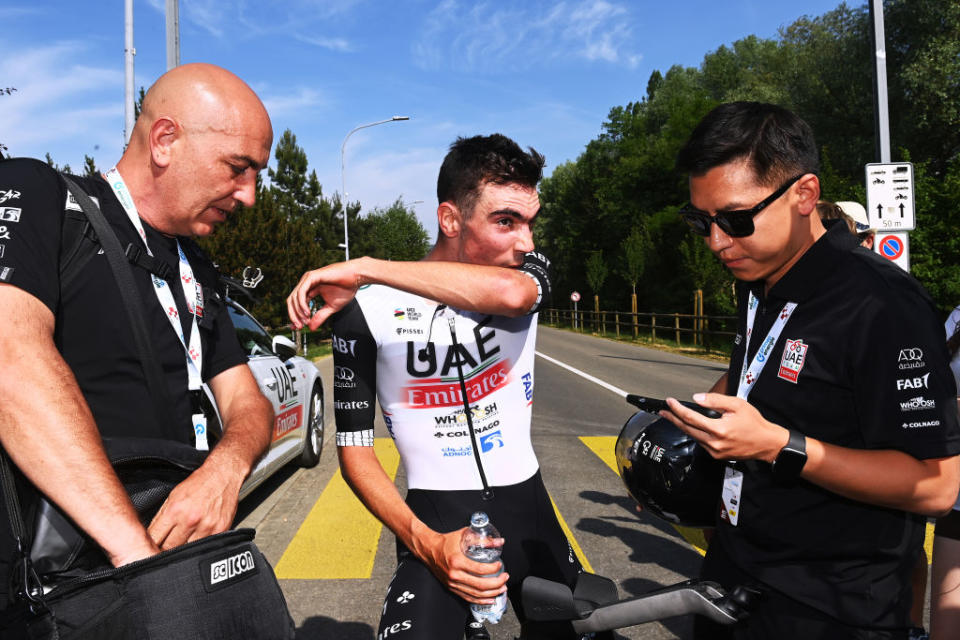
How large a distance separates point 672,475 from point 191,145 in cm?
177

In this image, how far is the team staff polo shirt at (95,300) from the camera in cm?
147

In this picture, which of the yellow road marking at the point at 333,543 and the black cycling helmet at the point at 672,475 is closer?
the black cycling helmet at the point at 672,475

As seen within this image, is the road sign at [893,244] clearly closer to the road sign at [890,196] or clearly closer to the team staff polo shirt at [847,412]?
the road sign at [890,196]

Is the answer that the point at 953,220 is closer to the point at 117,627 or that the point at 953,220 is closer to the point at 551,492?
the point at 551,492

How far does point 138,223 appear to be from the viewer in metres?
1.85

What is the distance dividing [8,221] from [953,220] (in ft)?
53.2

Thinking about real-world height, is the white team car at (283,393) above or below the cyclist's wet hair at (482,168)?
below

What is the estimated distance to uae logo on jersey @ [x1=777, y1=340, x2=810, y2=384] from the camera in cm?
170

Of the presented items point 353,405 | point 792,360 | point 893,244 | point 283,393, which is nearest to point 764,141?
point 792,360

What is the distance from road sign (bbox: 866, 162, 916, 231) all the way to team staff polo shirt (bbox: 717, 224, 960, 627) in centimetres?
920

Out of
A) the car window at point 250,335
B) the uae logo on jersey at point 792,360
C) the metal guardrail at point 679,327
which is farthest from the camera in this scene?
the metal guardrail at point 679,327

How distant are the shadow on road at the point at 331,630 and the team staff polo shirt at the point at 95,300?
2.16m

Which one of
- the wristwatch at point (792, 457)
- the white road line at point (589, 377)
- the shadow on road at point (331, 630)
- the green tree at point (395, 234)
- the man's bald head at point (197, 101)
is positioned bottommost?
the white road line at point (589, 377)

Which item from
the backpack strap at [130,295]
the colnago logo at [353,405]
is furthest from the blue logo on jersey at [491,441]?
the backpack strap at [130,295]
